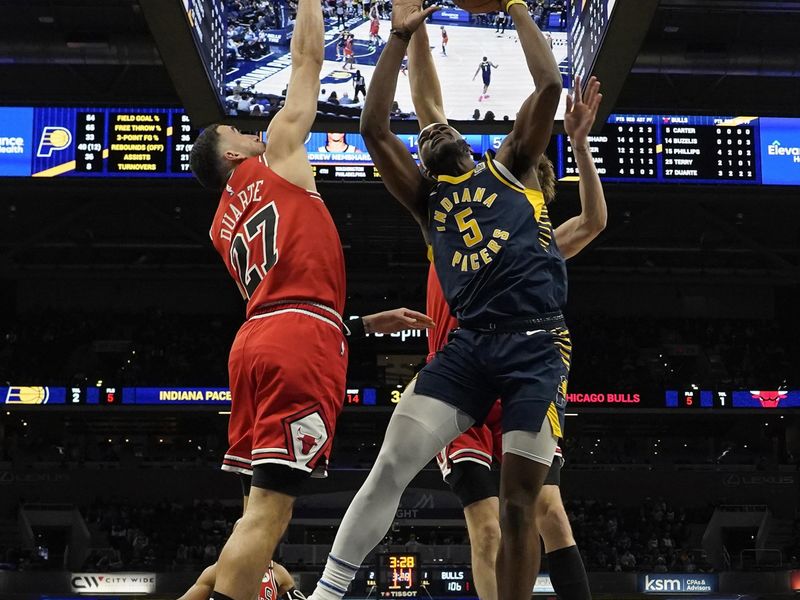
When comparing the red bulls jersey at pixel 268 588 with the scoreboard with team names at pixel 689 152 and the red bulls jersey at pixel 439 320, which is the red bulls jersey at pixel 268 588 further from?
the scoreboard with team names at pixel 689 152

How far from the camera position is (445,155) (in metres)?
4.16

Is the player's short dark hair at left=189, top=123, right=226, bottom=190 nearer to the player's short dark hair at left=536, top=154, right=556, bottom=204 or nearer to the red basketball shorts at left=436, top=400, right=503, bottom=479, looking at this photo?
the player's short dark hair at left=536, top=154, right=556, bottom=204

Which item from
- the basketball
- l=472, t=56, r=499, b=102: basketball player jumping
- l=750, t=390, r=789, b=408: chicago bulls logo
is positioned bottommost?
the basketball


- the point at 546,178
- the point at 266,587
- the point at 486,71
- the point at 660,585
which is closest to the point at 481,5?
the point at 546,178

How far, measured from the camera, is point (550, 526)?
4.67 m

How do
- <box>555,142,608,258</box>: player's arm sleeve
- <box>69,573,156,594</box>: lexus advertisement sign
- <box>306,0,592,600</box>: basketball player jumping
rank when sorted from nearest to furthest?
1. <box>306,0,592,600</box>: basketball player jumping
2. <box>555,142,608,258</box>: player's arm sleeve
3. <box>69,573,156,594</box>: lexus advertisement sign

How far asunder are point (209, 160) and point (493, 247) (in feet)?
4.79

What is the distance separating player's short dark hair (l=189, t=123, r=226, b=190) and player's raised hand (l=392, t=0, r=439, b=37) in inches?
39.1

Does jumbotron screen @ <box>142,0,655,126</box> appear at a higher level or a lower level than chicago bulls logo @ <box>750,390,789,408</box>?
lower

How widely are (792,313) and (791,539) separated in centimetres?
790

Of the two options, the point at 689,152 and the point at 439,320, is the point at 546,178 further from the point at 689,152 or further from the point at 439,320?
the point at 689,152

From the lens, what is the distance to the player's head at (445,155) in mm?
4164

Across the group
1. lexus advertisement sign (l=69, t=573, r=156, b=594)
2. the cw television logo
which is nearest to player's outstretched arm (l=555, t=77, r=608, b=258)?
the cw television logo

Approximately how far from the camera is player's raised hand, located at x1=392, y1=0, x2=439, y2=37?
13.8ft
